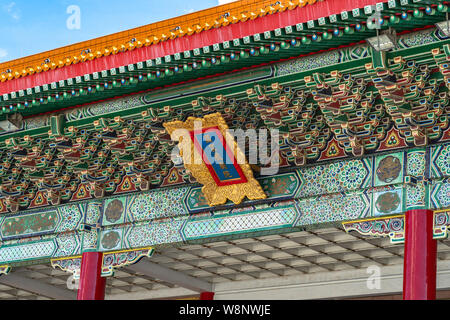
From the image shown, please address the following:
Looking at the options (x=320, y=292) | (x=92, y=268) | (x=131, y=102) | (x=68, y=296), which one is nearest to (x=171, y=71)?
(x=131, y=102)

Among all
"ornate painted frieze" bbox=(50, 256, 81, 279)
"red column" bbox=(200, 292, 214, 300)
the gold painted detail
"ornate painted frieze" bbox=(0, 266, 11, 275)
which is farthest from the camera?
"red column" bbox=(200, 292, 214, 300)

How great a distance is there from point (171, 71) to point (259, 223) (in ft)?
7.67

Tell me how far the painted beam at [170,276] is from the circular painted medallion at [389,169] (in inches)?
198

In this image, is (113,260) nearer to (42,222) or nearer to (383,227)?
(42,222)

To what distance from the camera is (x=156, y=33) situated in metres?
11.4

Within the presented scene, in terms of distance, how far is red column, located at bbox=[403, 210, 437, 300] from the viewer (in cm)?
988

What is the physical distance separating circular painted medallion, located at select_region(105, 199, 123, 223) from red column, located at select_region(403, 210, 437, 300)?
4.50 m

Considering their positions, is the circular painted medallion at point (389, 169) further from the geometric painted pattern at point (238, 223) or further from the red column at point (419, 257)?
the geometric painted pattern at point (238, 223)

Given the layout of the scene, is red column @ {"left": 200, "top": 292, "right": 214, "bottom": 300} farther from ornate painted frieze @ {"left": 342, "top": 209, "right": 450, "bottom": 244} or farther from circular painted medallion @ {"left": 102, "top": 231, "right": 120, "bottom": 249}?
ornate painted frieze @ {"left": 342, "top": 209, "right": 450, "bottom": 244}

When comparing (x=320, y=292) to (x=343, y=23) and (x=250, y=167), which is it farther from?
(x=343, y=23)

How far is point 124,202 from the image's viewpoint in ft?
41.9

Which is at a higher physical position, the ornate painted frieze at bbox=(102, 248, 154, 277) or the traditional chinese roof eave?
the traditional chinese roof eave

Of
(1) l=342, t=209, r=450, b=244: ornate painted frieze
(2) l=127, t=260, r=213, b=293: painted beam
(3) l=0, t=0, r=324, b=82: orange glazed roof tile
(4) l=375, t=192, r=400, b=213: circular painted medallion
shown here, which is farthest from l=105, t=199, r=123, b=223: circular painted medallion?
(4) l=375, t=192, r=400, b=213: circular painted medallion

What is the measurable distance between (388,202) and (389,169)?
0.42m
